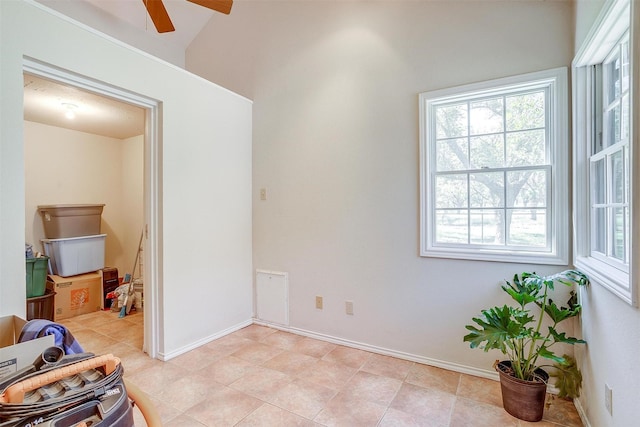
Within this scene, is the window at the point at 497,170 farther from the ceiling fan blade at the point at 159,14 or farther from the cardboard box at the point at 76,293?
the cardboard box at the point at 76,293

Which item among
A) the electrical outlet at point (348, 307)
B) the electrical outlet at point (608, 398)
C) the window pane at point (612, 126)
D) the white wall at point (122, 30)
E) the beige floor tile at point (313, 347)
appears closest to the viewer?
the electrical outlet at point (608, 398)

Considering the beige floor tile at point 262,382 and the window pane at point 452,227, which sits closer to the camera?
the beige floor tile at point 262,382

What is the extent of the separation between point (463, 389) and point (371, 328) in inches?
33.1

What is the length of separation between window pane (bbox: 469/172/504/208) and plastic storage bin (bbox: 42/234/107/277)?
4408 mm

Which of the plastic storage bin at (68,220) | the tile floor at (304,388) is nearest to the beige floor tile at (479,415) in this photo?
the tile floor at (304,388)

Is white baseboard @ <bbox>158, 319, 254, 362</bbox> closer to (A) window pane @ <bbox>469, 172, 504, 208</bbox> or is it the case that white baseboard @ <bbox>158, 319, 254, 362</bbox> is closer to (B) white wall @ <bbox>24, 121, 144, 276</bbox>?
(B) white wall @ <bbox>24, 121, 144, 276</bbox>

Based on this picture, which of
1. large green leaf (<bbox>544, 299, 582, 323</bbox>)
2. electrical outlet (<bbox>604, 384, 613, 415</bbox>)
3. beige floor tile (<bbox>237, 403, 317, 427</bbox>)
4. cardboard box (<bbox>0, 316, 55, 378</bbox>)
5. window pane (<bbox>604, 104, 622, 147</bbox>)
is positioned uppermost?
window pane (<bbox>604, 104, 622, 147</bbox>)

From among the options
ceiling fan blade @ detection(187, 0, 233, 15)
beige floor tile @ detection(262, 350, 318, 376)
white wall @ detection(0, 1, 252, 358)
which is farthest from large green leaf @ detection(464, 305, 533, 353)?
ceiling fan blade @ detection(187, 0, 233, 15)

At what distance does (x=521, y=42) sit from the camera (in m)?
2.16

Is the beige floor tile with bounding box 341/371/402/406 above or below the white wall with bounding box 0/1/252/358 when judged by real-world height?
below

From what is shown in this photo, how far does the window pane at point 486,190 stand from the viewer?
91.3 inches

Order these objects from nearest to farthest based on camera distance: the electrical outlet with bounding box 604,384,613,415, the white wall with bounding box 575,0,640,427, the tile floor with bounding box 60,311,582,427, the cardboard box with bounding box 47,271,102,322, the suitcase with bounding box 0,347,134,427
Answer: the suitcase with bounding box 0,347,134,427
the white wall with bounding box 575,0,640,427
the electrical outlet with bounding box 604,384,613,415
the tile floor with bounding box 60,311,582,427
the cardboard box with bounding box 47,271,102,322

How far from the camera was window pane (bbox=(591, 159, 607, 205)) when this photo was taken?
178 cm

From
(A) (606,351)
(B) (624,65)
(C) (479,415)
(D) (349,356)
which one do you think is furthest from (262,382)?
(B) (624,65)
